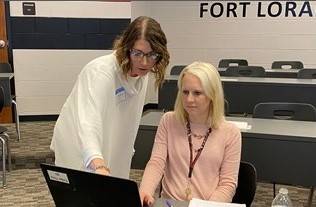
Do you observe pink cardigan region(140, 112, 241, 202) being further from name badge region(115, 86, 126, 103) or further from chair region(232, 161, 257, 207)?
name badge region(115, 86, 126, 103)

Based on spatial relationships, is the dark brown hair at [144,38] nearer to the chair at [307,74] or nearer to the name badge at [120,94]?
the name badge at [120,94]

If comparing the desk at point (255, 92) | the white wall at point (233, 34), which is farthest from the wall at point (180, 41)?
the desk at point (255, 92)

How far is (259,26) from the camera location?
574 cm

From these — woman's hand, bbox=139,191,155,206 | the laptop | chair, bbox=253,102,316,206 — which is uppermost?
the laptop

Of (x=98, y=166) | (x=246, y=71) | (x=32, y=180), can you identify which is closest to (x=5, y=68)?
(x=32, y=180)

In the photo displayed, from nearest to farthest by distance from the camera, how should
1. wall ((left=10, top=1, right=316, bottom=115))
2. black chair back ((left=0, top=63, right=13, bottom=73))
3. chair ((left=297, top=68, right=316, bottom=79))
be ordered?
chair ((left=297, top=68, right=316, bottom=79)) → black chair back ((left=0, top=63, right=13, bottom=73)) → wall ((left=10, top=1, right=316, bottom=115))

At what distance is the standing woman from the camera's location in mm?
1480

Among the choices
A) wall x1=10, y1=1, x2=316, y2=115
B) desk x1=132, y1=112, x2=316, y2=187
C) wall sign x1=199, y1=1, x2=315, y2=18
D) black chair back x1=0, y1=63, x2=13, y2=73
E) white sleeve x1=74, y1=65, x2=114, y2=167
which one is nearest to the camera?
white sleeve x1=74, y1=65, x2=114, y2=167

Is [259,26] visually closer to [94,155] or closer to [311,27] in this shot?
[311,27]

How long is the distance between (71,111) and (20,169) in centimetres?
251

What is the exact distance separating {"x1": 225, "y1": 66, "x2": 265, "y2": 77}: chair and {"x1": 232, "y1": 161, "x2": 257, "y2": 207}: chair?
2.58 metres

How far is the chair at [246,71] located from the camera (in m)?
4.30

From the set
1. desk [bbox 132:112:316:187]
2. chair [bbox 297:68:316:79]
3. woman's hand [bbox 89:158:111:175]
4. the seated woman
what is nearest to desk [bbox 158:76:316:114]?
chair [bbox 297:68:316:79]

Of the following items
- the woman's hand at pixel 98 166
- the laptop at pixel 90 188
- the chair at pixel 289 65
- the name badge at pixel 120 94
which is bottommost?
the chair at pixel 289 65
